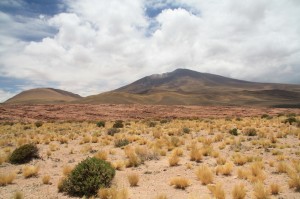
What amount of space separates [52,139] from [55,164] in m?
7.67

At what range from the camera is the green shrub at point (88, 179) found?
9148 millimetres

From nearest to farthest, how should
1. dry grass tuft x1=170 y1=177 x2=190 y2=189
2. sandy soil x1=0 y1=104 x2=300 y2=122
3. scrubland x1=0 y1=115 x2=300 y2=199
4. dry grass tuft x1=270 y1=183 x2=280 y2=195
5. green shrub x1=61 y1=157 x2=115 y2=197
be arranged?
dry grass tuft x1=270 y1=183 x2=280 y2=195 → scrubland x1=0 y1=115 x2=300 y2=199 → green shrub x1=61 y1=157 x2=115 y2=197 → dry grass tuft x1=170 y1=177 x2=190 y2=189 → sandy soil x1=0 y1=104 x2=300 y2=122

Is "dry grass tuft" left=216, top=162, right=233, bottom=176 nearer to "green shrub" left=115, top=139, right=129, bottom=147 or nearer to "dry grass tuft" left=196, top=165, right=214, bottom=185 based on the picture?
"dry grass tuft" left=196, top=165, right=214, bottom=185

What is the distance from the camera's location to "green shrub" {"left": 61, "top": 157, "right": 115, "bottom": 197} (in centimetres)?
915

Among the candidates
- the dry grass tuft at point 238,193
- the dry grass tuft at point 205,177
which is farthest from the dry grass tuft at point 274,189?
the dry grass tuft at point 205,177

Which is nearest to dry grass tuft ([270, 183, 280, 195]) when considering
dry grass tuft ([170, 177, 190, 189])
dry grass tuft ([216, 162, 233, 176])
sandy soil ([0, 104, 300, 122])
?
dry grass tuft ([216, 162, 233, 176])

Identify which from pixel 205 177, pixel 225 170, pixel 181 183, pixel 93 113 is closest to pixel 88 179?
pixel 181 183

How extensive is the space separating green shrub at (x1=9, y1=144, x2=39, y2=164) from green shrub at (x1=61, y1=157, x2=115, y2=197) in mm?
5592

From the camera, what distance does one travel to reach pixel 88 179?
9.24 metres

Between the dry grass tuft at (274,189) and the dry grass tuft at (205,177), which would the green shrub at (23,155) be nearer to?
the dry grass tuft at (205,177)

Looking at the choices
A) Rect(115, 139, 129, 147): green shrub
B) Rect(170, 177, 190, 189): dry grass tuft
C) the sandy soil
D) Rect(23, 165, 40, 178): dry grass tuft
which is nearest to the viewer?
Rect(170, 177, 190, 189): dry grass tuft

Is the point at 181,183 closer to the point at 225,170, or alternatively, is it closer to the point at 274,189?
the point at 225,170

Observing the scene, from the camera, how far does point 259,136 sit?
20.3 meters

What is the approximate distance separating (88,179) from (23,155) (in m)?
6.42
